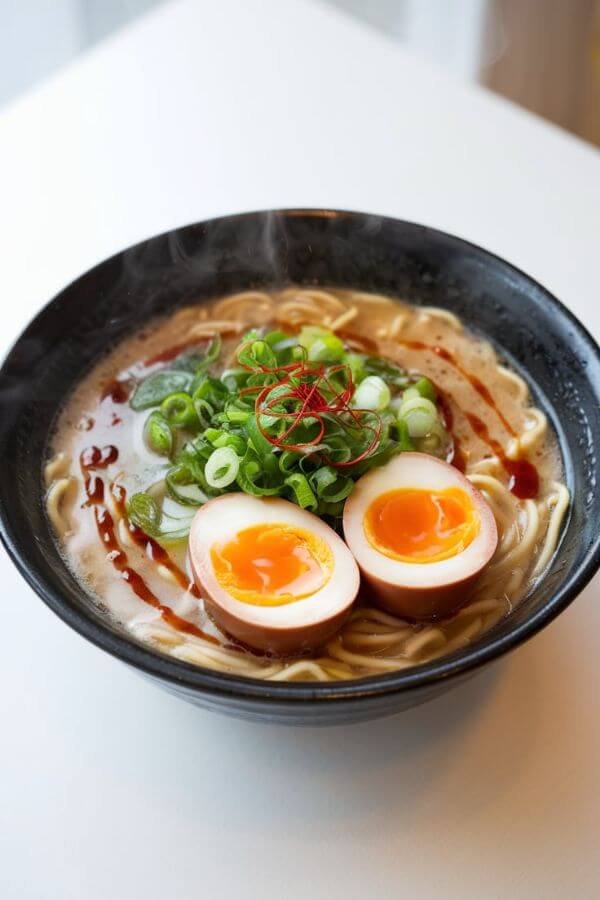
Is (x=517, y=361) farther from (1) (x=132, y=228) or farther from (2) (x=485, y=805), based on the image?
(1) (x=132, y=228)

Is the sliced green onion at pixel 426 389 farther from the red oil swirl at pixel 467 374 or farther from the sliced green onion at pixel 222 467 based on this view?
the sliced green onion at pixel 222 467

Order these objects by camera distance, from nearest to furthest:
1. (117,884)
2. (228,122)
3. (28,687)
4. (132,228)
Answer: (117,884) < (28,687) < (132,228) < (228,122)

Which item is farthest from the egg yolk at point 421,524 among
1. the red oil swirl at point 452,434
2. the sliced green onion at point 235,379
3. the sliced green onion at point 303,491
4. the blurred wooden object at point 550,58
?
the blurred wooden object at point 550,58

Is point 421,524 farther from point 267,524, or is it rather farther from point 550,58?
point 550,58

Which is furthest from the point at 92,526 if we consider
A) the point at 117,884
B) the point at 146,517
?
the point at 117,884

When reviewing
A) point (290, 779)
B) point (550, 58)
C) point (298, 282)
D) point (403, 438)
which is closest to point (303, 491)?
point (403, 438)

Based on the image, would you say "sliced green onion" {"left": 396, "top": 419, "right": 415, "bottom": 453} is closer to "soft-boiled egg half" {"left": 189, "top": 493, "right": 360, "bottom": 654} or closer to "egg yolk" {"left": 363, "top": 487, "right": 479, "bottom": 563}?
"egg yolk" {"left": 363, "top": 487, "right": 479, "bottom": 563}

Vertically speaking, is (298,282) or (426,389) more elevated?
(298,282)
